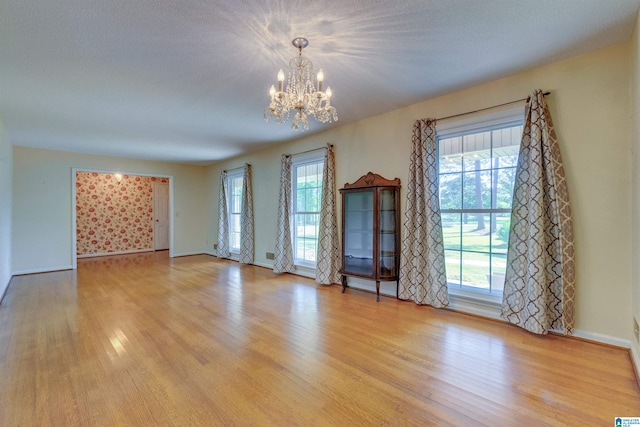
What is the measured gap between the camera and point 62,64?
2545 mm

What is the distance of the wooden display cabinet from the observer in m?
3.86

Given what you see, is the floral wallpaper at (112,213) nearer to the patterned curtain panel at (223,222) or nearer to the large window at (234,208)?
the patterned curtain panel at (223,222)

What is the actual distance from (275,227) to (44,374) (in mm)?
4006

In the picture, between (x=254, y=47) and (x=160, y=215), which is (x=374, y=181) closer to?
(x=254, y=47)

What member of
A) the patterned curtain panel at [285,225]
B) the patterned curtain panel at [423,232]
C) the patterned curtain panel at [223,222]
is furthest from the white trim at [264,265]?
the patterned curtain panel at [423,232]

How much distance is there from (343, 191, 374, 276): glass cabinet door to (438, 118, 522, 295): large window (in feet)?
3.15

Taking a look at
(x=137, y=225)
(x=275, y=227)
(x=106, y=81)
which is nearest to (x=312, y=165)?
(x=275, y=227)

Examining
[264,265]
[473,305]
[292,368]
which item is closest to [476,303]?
[473,305]

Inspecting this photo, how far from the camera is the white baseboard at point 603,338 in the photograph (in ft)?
7.90

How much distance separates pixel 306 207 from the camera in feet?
17.5

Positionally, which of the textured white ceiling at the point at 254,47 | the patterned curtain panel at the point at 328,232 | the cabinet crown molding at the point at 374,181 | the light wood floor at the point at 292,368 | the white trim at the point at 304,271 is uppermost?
the textured white ceiling at the point at 254,47

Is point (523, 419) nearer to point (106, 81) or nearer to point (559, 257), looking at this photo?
point (559, 257)

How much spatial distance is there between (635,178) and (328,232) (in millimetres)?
3364

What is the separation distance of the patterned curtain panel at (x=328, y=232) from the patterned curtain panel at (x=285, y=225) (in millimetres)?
918
